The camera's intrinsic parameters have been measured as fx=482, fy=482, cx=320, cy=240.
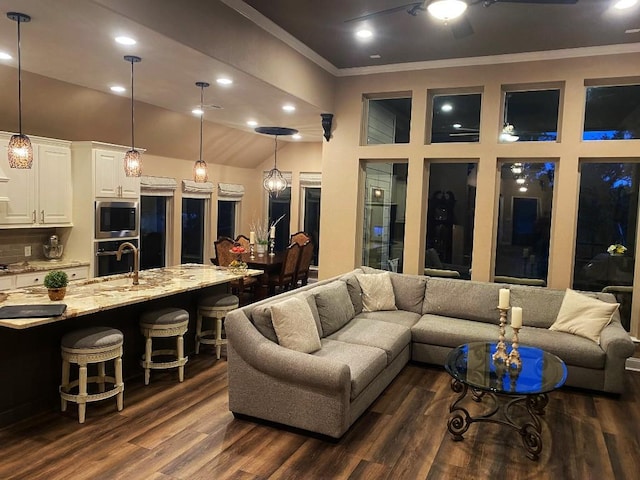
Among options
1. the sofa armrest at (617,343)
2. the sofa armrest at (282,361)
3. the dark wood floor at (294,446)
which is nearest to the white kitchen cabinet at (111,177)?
the dark wood floor at (294,446)

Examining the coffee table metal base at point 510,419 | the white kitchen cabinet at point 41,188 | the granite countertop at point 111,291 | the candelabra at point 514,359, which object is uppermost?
the white kitchen cabinet at point 41,188

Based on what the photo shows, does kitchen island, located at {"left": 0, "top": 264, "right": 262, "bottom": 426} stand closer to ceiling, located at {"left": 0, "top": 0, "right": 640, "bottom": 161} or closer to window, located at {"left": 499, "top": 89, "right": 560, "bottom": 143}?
ceiling, located at {"left": 0, "top": 0, "right": 640, "bottom": 161}

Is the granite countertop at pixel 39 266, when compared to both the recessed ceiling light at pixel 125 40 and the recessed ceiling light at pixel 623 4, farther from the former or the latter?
the recessed ceiling light at pixel 623 4

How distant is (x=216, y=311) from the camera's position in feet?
16.3

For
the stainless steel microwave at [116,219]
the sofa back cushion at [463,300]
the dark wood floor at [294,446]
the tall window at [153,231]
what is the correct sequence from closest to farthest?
the dark wood floor at [294,446] → the sofa back cushion at [463,300] → the stainless steel microwave at [116,219] → the tall window at [153,231]

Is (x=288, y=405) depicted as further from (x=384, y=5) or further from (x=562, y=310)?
(x=384, y=5)

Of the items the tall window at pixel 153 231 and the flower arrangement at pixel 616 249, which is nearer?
the flower arrangement at pixel 616 249

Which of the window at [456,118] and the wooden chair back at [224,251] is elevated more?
the window at [456,118]

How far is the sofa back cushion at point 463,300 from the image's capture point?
5215mm

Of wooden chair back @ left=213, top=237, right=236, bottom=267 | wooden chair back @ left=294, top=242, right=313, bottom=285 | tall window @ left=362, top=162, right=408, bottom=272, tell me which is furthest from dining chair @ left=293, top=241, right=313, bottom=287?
tall window @ left=362, top=162, right=408, bottom=272

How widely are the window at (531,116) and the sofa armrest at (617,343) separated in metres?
2.41

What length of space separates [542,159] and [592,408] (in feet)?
9.53

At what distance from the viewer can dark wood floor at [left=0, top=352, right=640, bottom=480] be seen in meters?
2.98

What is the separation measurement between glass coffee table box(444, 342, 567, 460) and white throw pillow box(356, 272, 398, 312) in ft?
4.87
